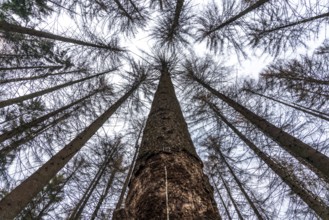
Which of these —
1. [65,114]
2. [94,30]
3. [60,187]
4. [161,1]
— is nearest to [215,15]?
[161,1]

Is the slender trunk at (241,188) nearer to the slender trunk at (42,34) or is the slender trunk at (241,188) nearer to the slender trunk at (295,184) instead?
the slender trunk at (295,184)

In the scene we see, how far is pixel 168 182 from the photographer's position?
206 centimetres

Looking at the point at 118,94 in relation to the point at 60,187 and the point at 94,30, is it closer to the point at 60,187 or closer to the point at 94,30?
the point at 94,30

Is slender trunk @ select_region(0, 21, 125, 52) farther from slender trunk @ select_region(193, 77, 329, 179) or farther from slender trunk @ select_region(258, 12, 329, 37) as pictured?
slender trunk @ select_region(193, 77, 329, 179)

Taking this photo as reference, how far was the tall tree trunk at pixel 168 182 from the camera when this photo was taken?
1765mm

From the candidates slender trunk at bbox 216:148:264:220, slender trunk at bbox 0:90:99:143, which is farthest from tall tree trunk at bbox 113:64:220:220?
slender trunk at bbox 216:148:264:220

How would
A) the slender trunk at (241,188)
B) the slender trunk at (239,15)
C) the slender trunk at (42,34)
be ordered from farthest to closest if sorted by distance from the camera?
the slender trunk at (241,188) → the slender trunk at (239,15) → the slender trunk at (42,34)

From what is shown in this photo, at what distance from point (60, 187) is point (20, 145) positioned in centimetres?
185

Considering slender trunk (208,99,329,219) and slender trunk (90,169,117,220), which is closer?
slender trunk (208,99,329,219)

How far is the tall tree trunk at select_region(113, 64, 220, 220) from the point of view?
5.79ft

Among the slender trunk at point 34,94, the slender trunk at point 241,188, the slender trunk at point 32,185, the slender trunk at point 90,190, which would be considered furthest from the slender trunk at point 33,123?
the slender trunk at point 241,188

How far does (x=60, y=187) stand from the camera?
271 inches

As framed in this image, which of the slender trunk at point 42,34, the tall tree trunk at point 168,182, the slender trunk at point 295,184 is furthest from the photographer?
the slender trunk at point 42,34

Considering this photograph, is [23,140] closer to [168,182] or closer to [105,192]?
[105,192]
